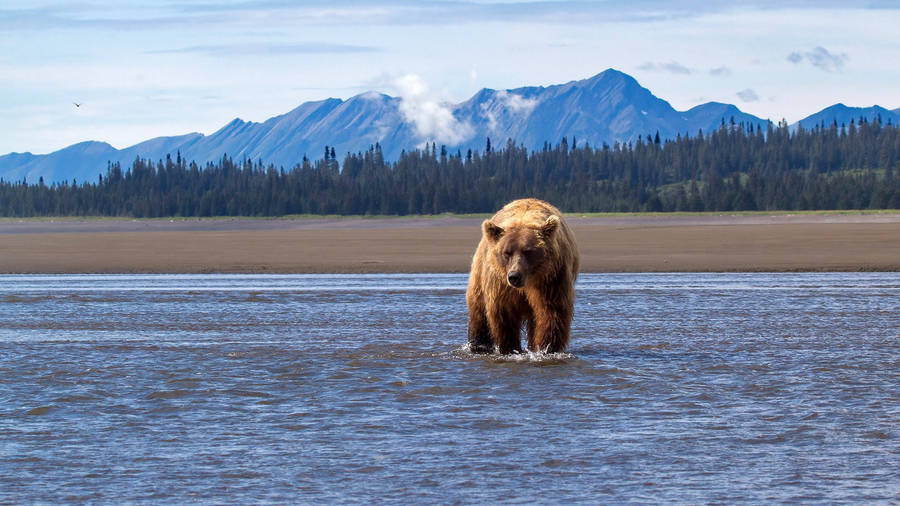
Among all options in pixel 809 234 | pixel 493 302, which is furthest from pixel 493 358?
pixel 809 234

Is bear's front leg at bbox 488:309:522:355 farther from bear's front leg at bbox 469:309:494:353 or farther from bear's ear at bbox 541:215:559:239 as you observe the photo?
bear's ear at bbox 541:215:559:239

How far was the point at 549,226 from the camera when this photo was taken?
14008mm

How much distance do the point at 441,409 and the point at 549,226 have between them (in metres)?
3.57

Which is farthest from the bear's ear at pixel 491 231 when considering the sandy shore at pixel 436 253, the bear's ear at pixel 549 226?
the sandy shore at pixel 436 253

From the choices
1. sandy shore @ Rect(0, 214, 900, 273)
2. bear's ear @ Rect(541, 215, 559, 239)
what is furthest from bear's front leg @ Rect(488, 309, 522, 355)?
sandy shore @ Rect(0, 214, 900, 273)

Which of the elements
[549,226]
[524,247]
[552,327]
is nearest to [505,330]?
[552,327]

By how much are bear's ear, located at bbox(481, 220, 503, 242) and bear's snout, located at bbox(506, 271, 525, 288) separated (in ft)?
2.47

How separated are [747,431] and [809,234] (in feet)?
154

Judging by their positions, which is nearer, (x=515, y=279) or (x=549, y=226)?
(x=515, y=279)

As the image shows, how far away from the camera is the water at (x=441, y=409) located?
27.3ft

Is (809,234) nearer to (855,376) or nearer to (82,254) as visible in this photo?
(82,254)

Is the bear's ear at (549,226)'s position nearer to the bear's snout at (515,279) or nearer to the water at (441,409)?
the bear's snout at (515,279)

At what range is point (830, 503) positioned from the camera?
25.2 ft

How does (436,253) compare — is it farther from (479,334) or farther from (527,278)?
(527,278)
